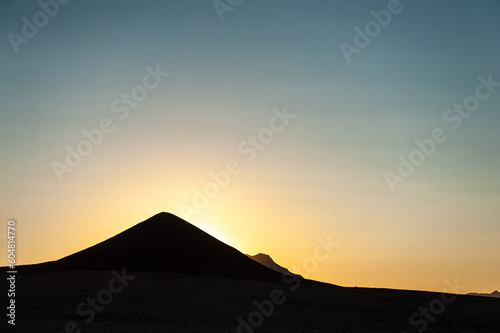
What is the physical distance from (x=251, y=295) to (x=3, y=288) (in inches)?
607

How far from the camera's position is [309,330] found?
946 inches

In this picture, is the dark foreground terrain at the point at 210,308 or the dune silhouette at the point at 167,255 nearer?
the dark foreground terrain at the point at 210,308

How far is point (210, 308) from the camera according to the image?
29812mm

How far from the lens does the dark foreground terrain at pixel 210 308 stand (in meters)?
24.6

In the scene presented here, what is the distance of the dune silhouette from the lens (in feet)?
184

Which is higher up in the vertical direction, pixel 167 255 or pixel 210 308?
pixel 167 255

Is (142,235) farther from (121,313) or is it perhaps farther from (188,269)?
(121,313)

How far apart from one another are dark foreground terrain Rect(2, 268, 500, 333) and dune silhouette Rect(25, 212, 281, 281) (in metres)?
12.3

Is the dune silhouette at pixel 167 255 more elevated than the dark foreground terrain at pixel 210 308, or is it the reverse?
the dune silhouette at pixel 167 255

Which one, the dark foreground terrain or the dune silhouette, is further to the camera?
the dune silhouette

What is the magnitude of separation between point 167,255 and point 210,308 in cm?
2990

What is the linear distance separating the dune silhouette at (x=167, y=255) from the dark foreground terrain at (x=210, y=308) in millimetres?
12346

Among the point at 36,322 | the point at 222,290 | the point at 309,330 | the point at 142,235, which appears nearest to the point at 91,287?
the point at 222,290

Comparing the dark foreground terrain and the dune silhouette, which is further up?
the dune silhouette
